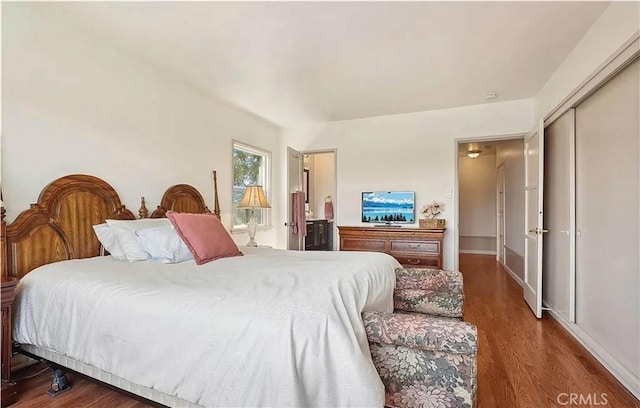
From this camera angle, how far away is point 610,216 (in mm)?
2293

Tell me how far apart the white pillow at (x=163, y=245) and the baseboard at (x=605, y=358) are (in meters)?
2.94

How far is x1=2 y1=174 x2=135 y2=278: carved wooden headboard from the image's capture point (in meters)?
2.11

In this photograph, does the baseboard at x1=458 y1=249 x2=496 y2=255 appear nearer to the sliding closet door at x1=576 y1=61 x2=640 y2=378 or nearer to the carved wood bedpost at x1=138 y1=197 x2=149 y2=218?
the sliding closet door at x1=576 y1=61 x2=640 y2=378

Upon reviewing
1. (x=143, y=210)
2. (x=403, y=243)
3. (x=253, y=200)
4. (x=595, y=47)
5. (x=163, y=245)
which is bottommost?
(x=403, y=243)

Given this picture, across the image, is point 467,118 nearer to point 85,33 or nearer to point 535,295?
point 535,295

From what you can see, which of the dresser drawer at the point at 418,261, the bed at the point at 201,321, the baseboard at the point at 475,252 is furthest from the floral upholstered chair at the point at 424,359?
the baseboard at the point at 475,252

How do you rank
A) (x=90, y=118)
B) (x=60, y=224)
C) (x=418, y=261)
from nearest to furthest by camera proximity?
(x=60, y=224) < (x=90, y=118) < (x=418, y=261)

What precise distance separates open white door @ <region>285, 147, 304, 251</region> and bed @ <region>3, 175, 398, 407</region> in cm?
278

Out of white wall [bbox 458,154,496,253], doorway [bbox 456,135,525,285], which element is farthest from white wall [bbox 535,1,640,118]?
white wall [bbox 458,154,496,253]

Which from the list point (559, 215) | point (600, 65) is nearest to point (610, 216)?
point (559, 215)

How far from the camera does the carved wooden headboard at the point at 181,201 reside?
3235 mm

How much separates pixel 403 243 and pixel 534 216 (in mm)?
1587

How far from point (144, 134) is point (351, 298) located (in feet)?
8.79

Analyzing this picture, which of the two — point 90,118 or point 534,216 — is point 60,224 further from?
A: point 534,216
